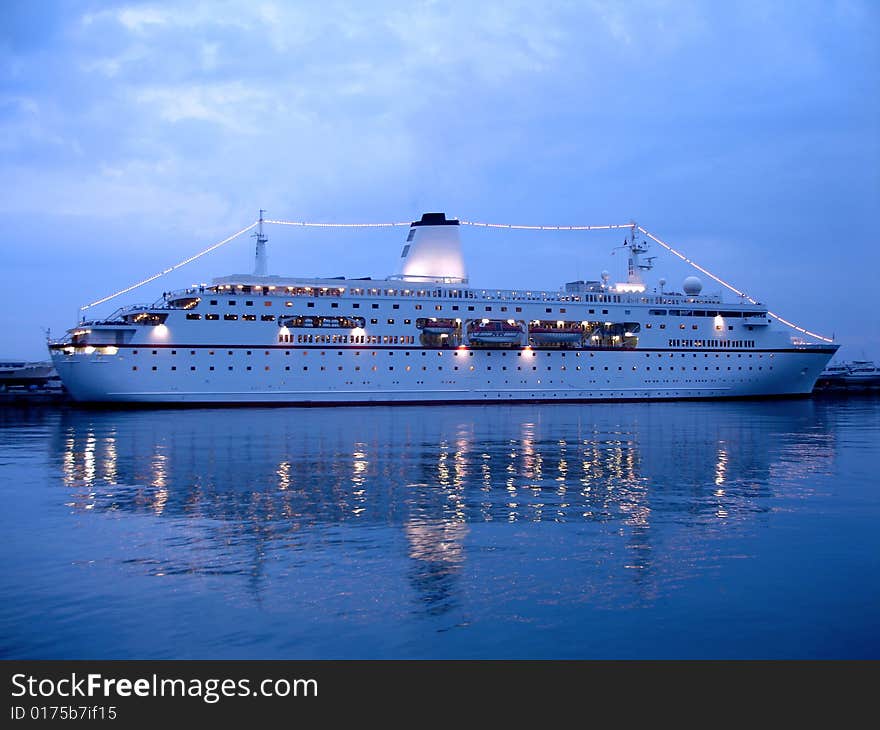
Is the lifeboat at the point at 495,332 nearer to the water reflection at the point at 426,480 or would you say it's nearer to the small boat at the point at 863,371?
the water reflection at the point at 426,480

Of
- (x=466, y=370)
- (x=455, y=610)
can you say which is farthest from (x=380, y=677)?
(x=466, y=370)

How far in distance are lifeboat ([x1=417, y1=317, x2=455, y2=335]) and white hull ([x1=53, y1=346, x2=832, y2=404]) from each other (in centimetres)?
145

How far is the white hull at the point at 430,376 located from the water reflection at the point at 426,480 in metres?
11.8

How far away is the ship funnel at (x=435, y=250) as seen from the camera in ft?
218

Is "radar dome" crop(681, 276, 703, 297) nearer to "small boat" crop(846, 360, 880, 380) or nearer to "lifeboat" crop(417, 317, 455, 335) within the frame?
"lifeboat" crop(417, 317, 455, 335)

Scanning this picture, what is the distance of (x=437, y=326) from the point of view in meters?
61.1

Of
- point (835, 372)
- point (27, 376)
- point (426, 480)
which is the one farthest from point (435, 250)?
point (835, 372)

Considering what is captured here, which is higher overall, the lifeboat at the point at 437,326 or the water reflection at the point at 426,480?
the lifeboat at the point at 437,326

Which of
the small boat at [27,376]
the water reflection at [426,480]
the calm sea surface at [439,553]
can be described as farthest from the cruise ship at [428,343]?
the small boat at [27,376]

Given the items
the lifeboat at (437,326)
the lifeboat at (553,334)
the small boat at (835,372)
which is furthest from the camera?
the small boat at (835,372)

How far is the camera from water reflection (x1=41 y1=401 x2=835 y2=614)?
48.4 ft

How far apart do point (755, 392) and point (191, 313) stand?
144ft

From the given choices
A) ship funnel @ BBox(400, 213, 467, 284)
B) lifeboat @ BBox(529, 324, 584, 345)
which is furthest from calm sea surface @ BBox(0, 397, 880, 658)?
ship funnel @ BBox(400, 213, 467, 284)

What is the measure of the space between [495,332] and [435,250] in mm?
8705
